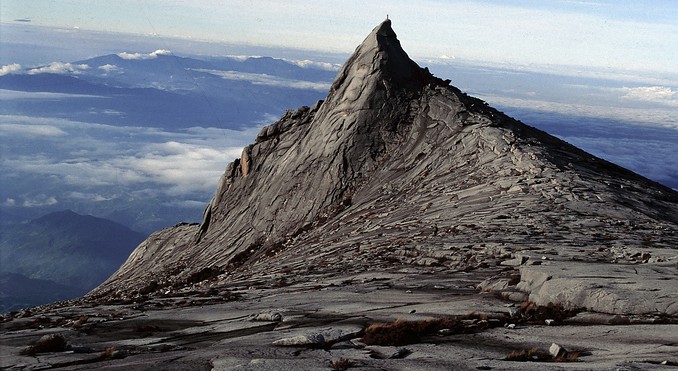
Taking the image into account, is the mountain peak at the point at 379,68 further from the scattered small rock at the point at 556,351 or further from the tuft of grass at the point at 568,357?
the tuft of grass at the point at 568,357

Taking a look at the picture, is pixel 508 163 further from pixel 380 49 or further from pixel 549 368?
pixel 549 368

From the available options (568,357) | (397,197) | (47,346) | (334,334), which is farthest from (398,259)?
(47,346)

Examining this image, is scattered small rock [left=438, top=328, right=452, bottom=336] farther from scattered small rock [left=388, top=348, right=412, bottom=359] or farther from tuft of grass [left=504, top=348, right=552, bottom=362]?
tuft of grass [left=504, top=348, right=552, bottom=362]

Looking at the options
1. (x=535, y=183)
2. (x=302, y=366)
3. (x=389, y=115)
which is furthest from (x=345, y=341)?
(x=389, y=115)

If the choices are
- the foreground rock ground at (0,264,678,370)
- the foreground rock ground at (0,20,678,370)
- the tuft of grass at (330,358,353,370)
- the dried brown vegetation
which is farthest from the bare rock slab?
the tuft of grass at (330,358,353,370)

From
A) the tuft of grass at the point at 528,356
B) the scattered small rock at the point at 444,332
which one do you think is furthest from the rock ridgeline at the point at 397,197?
the tuft of grass at the point at 528,356

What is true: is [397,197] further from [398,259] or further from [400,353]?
[400,353]
